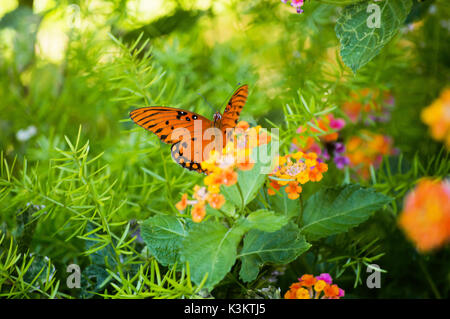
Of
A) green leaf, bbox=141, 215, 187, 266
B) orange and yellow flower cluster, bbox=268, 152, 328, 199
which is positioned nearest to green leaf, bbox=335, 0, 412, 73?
orange and yellow flower cluster, bbox=268, 152, 328, 199

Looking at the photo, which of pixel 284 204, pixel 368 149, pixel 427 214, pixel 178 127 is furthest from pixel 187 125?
pixel 368 149

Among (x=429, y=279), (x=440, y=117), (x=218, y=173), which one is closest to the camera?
(x=218, y=173)

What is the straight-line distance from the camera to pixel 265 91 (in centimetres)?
63

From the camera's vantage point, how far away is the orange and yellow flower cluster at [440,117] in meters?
0.51

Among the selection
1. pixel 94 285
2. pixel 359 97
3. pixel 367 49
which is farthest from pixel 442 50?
pixel 94 285

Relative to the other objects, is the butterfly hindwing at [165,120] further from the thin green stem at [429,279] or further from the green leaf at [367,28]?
the thin green stem at [429,279]

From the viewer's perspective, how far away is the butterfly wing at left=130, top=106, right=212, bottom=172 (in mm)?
321

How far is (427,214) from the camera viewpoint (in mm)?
436

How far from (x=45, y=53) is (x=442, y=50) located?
65 cm

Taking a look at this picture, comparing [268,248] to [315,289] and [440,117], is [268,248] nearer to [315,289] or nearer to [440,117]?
[315,289]

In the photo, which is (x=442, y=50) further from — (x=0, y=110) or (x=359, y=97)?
(x=0, y=110)

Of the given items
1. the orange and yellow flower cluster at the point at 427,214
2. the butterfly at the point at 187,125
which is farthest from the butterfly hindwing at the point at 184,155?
the orange and yellow flower cluster at the point at 427,214

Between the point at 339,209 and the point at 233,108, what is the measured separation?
123 mm
